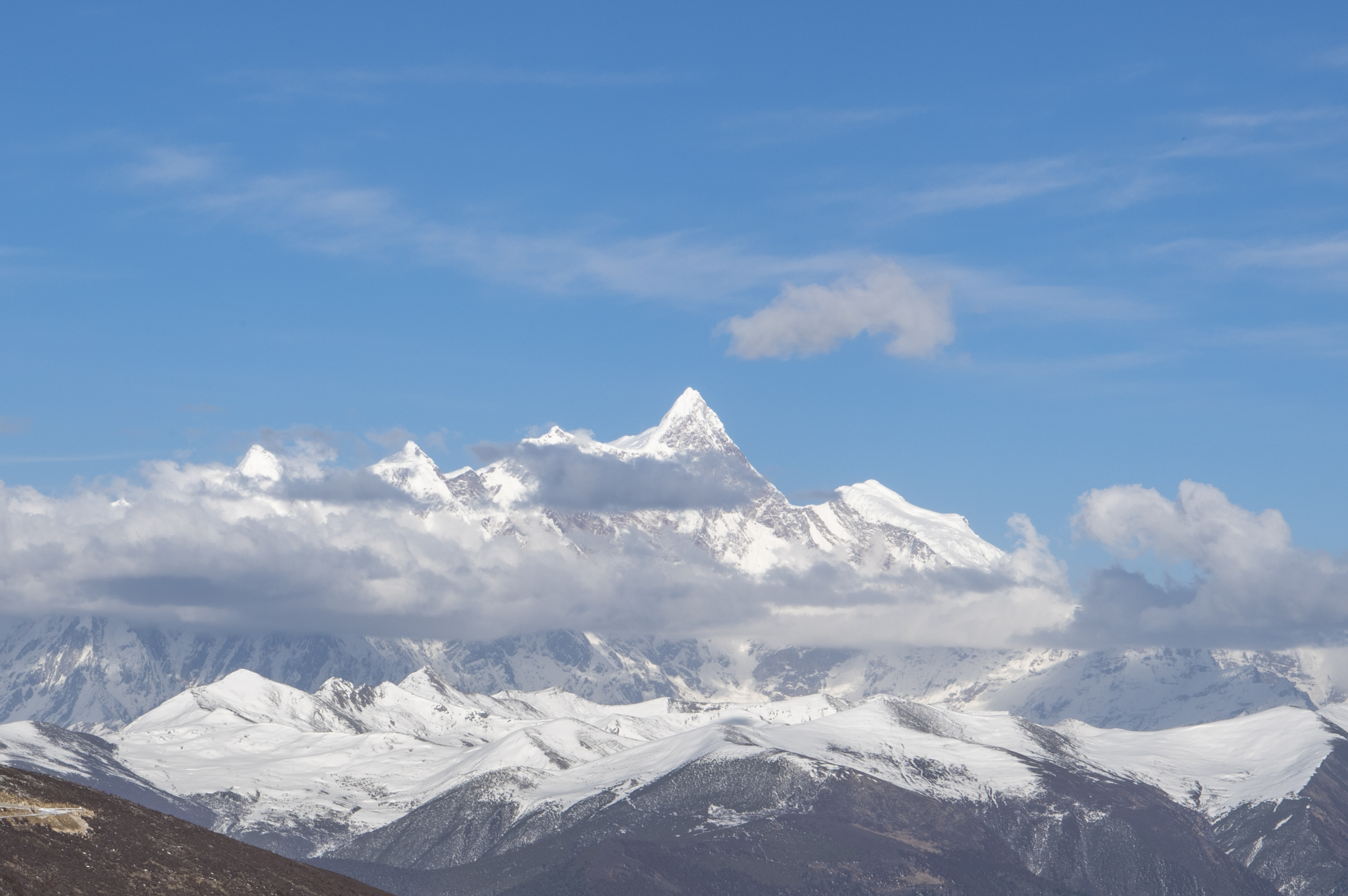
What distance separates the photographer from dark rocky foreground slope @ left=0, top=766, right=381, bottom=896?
379ft

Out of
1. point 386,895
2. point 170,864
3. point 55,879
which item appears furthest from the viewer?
point 386,895

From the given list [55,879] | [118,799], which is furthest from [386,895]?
[55,879]

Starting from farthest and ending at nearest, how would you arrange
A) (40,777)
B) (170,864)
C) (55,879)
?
(40,777) < (170,864) < (55,879)

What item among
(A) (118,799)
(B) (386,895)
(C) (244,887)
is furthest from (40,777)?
(B) (386,895)

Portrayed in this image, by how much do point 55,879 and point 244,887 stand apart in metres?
17.8

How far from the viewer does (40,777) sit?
447 feet

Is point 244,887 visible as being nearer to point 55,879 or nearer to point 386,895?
point 55,879

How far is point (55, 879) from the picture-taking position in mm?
114812

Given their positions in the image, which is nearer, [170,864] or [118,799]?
[170,864]

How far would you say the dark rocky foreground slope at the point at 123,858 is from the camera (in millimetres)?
115562

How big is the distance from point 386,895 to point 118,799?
31562 millimetres

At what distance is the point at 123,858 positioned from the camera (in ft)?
405

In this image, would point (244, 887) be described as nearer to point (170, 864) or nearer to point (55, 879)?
point (170, 864)

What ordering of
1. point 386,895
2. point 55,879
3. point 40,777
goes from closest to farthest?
point 55,879, point 40,777, point 386,895
